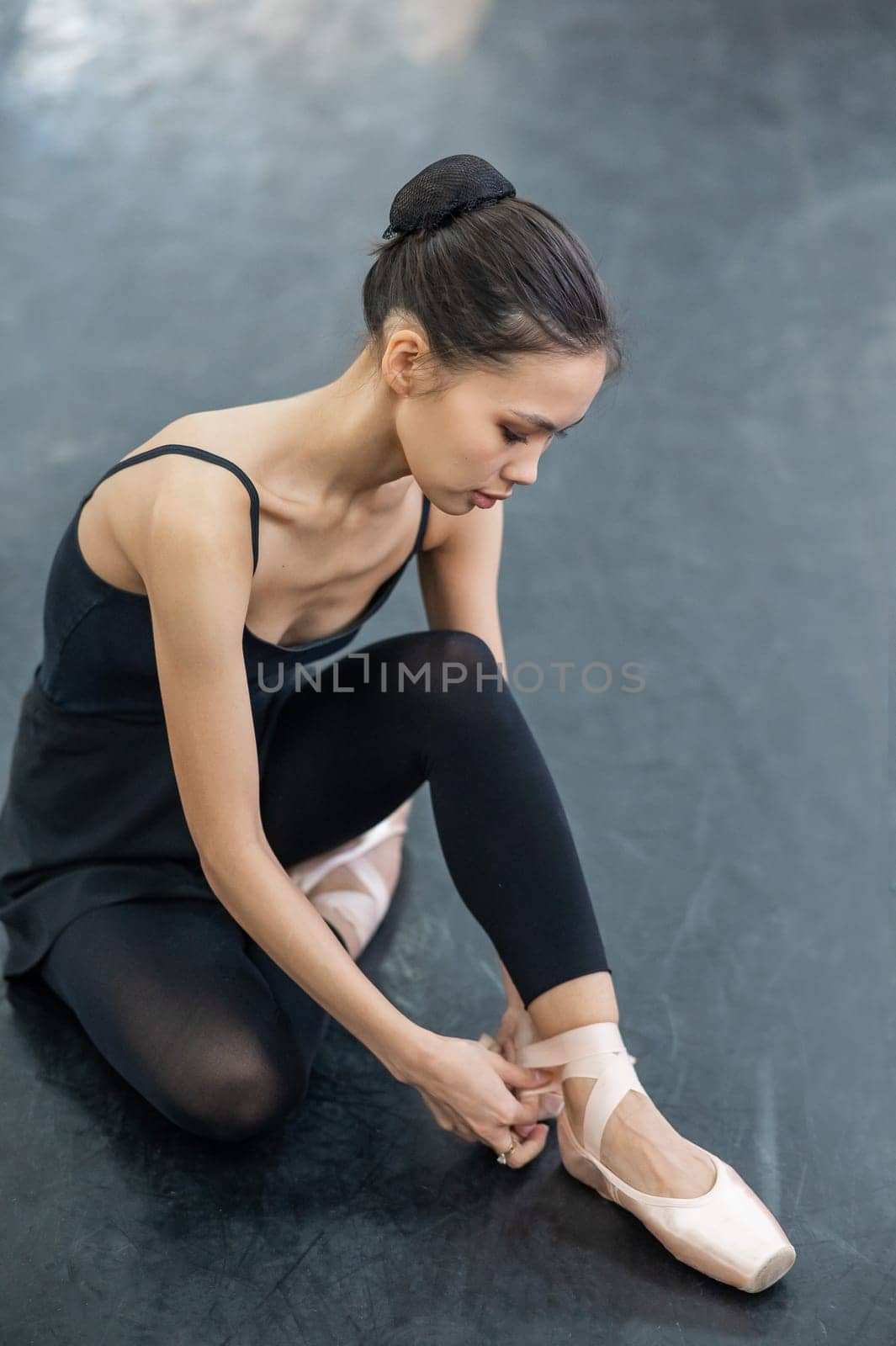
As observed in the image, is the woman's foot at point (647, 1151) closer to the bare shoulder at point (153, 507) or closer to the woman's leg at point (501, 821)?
the woman's leg at point (501, 821)

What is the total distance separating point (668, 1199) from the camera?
4.20 ft

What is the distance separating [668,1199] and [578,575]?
3.79 feet

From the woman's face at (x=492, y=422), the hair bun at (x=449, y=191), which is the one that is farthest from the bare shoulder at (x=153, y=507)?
the hair bun at (x=449, y=191)

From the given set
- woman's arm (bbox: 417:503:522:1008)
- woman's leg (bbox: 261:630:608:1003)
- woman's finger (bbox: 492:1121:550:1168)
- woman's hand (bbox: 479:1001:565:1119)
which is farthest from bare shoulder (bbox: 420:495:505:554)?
woman's finger (bbox: 492:1121:550:1168)

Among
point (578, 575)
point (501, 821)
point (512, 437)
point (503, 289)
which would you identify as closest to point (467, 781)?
point (501, 821)

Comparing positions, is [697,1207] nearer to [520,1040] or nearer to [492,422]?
[520,1040]

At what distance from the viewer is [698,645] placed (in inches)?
83.5

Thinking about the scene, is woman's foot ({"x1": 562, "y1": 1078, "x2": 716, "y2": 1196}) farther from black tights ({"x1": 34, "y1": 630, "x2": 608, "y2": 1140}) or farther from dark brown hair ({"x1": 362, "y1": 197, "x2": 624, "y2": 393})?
dark brown hair ({"x1": 362, "y1": 197, "x2": 624, "y2": 393})

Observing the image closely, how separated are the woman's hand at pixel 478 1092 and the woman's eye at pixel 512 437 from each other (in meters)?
0.54

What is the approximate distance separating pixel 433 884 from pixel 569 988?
45 cm

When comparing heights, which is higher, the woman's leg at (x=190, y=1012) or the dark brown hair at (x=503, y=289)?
the dark brown hair at (x=503, y=289)

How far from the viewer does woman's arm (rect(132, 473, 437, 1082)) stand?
1220mm

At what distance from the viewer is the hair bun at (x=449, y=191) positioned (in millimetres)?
1179

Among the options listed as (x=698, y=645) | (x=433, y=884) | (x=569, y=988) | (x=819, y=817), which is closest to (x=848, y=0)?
(x=698, y=645)
